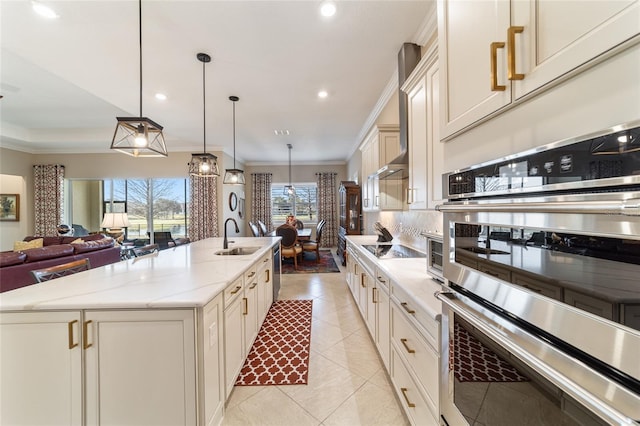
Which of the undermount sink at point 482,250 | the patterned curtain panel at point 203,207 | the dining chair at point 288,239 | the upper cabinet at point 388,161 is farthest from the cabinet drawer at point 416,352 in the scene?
the patterned curtain panel at point 203,207

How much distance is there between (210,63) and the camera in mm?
2717

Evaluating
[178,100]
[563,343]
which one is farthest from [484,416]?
[178,100]

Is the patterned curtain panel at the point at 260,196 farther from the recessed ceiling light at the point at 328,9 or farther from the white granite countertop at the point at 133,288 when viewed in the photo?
the recessed ceiling light at the point at 328,9

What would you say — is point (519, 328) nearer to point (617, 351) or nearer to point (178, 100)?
point (617, 351)

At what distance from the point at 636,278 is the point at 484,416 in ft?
2.14

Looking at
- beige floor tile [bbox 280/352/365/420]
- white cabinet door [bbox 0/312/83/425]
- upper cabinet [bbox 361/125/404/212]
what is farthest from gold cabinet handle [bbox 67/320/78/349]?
upper cabinet [bbox 361/125/404/212]

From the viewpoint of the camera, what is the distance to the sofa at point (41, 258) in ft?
9.46

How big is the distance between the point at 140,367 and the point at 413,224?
111 inches

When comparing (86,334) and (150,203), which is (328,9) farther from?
(150,203)

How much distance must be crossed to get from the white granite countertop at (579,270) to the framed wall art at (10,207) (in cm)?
933

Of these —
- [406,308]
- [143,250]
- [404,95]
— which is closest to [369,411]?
[406,308]

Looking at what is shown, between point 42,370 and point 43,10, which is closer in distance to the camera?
point 42,370

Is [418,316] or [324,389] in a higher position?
[418,316]

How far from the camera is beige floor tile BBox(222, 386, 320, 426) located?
159 centimetres
